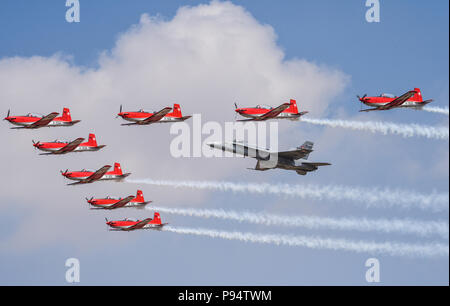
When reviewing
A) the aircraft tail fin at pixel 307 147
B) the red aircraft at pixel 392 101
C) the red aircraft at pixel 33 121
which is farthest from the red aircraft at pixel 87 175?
the red aircraft at pixel 392 101

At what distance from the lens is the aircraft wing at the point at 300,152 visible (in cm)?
12569

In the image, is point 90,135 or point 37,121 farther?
point 90,135

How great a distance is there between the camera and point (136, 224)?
525ft

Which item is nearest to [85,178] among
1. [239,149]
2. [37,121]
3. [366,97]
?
[37,121]

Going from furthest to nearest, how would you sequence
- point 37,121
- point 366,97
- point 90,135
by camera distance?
point 90,135 < point 37,121 < point 366,97

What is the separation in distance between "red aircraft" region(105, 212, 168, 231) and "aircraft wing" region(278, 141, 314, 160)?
4133cm

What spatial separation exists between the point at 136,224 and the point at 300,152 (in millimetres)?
46796

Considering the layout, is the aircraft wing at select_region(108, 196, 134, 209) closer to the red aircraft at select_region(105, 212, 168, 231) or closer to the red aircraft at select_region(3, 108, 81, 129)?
the red aircraft at select_region(105, 212, 168, 231)
